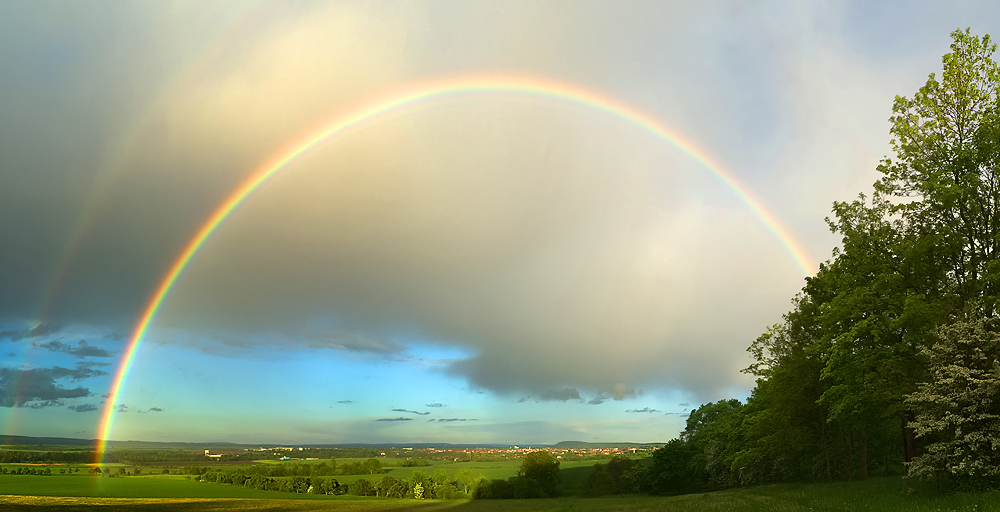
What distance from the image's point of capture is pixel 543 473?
395ft

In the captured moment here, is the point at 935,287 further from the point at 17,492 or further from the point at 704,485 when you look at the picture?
the point at 17,492

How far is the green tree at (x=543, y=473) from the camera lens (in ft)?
391

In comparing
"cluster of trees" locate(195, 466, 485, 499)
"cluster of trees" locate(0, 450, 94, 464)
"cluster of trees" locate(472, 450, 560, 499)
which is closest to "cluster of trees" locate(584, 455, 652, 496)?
"cluster of trees" locate(472, 450, 560, 499)

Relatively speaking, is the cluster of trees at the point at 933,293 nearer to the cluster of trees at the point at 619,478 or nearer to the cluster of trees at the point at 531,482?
the cluster of trees at the point at 619,478

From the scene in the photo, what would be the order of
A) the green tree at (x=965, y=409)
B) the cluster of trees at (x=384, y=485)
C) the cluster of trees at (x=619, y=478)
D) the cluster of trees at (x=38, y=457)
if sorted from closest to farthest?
the green tree at (x=965, y=409) < the cluster of trees at (x=619, y=478) < the cluster of trees at (x=384, y=485) < the cluster of trees at (x=38, y=457)

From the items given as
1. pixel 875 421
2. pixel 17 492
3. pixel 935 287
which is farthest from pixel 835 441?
pixel 17 492

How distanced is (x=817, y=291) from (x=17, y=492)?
133 meters

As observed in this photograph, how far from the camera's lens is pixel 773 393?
157 feet

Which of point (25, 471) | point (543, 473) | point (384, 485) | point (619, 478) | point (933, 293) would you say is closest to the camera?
point (933, 293)

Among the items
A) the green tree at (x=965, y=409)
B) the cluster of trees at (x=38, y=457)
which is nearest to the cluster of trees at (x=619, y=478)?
the green tree at (x=965, y=409)

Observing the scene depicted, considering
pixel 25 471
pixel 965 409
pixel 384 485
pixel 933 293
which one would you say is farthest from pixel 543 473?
pixel 25 471

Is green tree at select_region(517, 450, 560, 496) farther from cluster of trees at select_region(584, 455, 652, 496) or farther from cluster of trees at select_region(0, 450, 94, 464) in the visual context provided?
cluster of trees at select_region(0, 450, 94, 464)

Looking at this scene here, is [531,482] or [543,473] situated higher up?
[543,473]

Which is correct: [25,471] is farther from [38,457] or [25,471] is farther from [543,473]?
[543,473]
